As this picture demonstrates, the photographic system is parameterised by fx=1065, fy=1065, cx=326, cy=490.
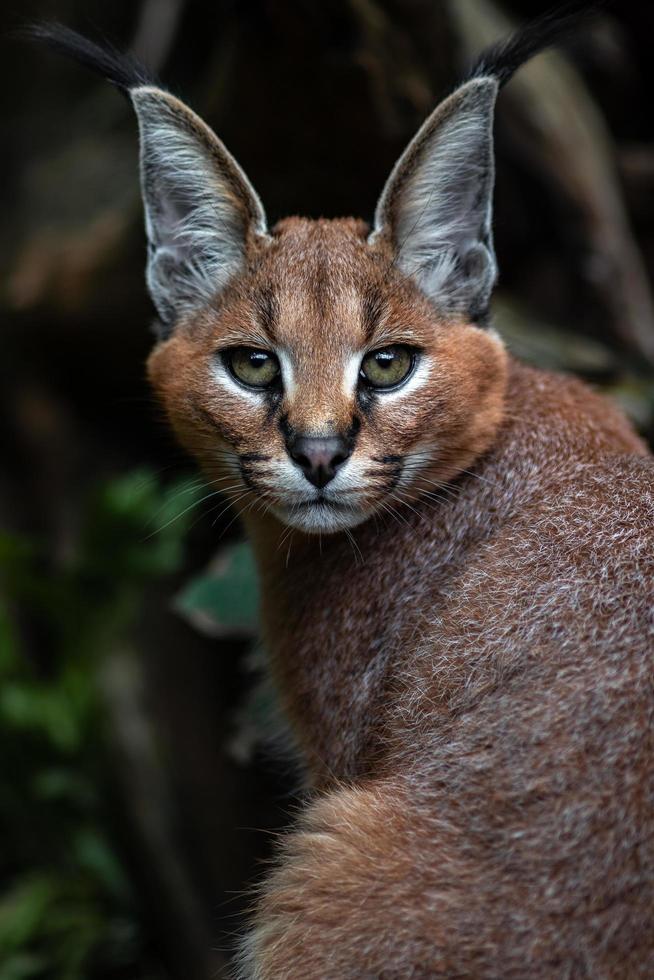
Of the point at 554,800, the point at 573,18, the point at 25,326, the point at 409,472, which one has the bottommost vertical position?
the point at 25,326

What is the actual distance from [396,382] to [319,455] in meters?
0.48

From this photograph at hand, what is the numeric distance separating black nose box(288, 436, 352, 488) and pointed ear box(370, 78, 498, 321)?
0.83 meters

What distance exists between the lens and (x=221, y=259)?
4062mm

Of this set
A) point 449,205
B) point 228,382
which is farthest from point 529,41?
point 228,382

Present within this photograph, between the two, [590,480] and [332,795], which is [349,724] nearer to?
[332,795]

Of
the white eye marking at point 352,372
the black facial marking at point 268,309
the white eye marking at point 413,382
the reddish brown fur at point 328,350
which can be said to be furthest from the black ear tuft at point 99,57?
the white eye marking at point 413,382

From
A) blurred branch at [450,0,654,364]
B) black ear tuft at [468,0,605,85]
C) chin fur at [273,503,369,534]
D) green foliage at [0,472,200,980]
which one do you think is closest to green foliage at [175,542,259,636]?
green foliage at [0,472,200,980]

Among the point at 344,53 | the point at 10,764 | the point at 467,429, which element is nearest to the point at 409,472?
the point at 467,429

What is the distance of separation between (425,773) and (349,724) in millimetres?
539

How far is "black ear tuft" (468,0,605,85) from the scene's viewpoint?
12.2 feet

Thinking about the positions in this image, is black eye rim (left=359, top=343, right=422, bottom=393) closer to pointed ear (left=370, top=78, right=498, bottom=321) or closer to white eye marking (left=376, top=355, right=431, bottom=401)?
white eye marking (left=376, top=355, right=431, bottom=401)

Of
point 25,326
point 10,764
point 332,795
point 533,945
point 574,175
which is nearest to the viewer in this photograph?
point 533,945

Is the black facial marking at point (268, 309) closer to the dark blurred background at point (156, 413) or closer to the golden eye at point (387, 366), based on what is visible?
the golden eye at point (387, 366)

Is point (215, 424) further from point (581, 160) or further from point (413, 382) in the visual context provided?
point (581, 160)
